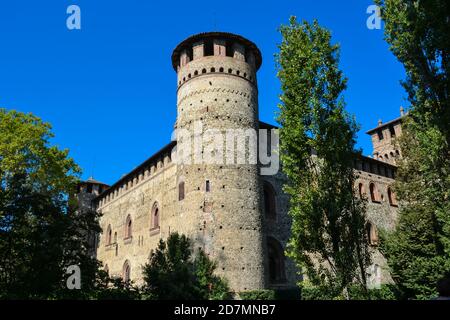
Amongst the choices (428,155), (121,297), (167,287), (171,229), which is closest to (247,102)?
(171,229)

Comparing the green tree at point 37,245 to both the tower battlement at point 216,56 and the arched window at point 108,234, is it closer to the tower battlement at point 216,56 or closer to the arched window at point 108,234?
the tower battlement at point 216,56

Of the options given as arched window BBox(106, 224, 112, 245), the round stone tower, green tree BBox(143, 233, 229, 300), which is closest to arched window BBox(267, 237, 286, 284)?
the round stone tower

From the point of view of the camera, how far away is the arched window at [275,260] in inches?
746

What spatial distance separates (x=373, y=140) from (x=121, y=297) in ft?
110

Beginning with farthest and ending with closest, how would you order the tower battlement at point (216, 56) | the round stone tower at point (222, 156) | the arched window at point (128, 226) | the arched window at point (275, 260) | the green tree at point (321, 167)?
the arched window at point (128, 226), the arched window at point (275, 260), the tower battlement at point (216, 56), the round stone tower at point (222, 156), the green tree at point (321, 167)

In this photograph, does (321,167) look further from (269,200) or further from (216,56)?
(216,56)

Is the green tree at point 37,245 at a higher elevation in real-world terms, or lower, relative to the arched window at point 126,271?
higher

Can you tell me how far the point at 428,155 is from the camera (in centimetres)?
1231

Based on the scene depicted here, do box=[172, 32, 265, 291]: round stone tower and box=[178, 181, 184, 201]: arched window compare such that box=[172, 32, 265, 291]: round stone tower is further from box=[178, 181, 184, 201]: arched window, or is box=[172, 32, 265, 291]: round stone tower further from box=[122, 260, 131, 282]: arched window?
box=[122, 260, 131, 282]: arched window

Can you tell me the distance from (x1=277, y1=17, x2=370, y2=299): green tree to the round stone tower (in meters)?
5.11

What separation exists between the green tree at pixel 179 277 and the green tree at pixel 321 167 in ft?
10.8

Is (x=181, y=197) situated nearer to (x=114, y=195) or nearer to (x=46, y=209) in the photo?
(x=46, y=209)

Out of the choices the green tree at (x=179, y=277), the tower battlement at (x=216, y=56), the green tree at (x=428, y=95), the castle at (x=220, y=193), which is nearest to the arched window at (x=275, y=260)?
the castle at (x=220, y=193)

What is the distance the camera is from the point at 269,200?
20219mm
